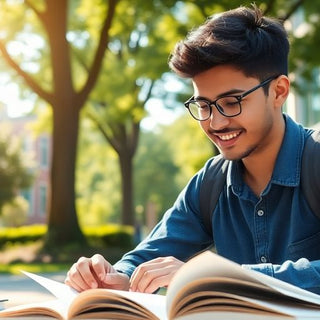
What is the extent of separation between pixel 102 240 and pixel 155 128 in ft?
113

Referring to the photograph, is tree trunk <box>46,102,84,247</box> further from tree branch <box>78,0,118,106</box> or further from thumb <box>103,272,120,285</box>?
thumb <box>103,272,120,285</box>

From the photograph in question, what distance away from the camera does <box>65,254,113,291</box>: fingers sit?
2398mm

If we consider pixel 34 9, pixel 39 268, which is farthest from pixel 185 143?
pixel 39 268

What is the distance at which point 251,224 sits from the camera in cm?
263

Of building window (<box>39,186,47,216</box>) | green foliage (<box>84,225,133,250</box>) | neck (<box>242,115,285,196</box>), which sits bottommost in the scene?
building window (<box>39,186,47,216</box>)

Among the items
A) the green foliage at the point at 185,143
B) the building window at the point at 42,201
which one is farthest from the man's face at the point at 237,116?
the building window at the point at 42,201

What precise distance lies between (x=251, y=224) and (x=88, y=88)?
15.1m

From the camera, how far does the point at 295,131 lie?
104 inches

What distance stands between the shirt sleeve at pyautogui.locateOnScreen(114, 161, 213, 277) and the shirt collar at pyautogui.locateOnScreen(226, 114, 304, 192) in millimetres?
162

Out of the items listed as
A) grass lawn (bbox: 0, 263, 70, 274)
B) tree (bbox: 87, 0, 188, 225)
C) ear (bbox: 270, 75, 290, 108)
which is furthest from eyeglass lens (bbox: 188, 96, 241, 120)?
tree (bbox: 87, 0, 188, 225)

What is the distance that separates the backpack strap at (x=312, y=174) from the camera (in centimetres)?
247

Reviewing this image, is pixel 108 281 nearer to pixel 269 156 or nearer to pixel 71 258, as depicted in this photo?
pixel 269 156

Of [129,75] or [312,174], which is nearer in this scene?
[312,174]

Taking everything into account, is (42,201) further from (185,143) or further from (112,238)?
(112,238)
